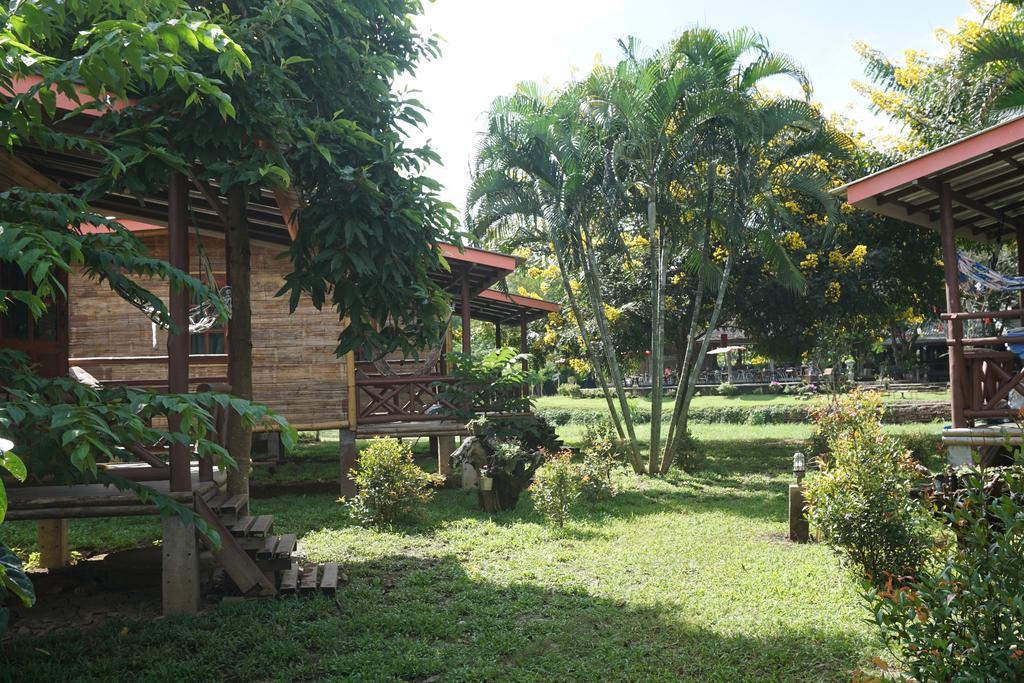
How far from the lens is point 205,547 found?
686 cm

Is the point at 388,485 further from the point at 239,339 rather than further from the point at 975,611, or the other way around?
the point at 975,611

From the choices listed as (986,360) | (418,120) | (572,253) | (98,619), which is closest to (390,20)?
(418,120)

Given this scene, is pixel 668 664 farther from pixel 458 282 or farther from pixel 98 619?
pixel 458 282

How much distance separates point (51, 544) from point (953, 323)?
981 cm

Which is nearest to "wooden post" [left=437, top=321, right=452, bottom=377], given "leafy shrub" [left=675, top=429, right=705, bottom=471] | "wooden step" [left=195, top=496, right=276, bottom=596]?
"leafy shrub" [left=675, top=429, right=705, bottom=471]

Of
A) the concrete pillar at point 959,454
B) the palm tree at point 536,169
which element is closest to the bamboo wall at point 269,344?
the palm tree at point 536,169

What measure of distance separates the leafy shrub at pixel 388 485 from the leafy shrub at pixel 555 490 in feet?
4.47

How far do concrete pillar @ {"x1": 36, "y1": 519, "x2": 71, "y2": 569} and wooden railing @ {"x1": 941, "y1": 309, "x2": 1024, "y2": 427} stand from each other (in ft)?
31.1

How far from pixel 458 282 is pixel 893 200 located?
792 cm

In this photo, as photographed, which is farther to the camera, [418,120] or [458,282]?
[458,282]

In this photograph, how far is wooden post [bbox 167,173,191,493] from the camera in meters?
6.37

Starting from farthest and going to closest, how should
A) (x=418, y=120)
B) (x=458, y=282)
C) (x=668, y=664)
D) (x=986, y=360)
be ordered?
(x=458, y=282) → (x=986, y=360) → (x=418, y=120) → (x=668, y=664)

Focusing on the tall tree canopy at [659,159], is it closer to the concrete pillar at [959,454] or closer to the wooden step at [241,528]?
the concrete pillar at [959,454]

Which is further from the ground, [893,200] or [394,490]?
[893,200]
